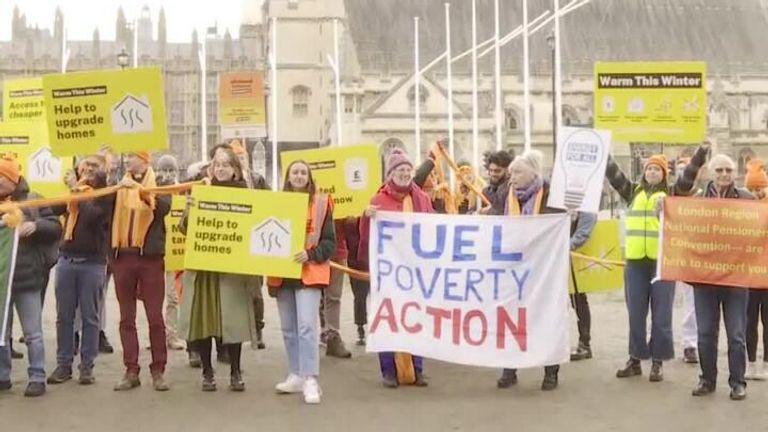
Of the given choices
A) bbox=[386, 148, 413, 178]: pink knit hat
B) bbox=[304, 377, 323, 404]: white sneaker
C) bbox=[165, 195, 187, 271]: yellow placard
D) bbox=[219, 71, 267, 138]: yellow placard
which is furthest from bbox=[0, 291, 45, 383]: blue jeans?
bbox=[219, 71, 267, 138]: yellow placard

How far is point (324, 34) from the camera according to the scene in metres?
71.2

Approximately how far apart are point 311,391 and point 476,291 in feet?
5.08

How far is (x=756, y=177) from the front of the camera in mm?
9430

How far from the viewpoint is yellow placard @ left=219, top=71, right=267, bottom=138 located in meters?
19.2

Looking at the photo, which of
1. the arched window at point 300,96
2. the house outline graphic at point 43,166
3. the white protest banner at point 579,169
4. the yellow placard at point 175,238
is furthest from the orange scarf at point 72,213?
the arched window at point 300,96

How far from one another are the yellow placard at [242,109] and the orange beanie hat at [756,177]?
35.4ft

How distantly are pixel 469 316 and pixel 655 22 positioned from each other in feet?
251

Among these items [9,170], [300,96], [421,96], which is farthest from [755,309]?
[300,96]

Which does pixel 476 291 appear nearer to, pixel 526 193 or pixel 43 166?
pixel 526 193

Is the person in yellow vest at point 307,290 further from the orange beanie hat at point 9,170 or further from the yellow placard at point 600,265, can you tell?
the yellow placard at point 600,265

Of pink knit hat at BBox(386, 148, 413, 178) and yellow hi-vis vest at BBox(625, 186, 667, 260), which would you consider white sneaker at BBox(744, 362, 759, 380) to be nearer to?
yellow hi-vis vest at BBox(625, 186, 667, 260)

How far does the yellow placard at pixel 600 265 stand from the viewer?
10.5 meters

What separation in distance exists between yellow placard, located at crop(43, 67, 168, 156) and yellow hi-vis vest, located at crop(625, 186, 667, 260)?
4.01 meters

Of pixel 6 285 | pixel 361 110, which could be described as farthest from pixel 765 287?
pixel 361 110
